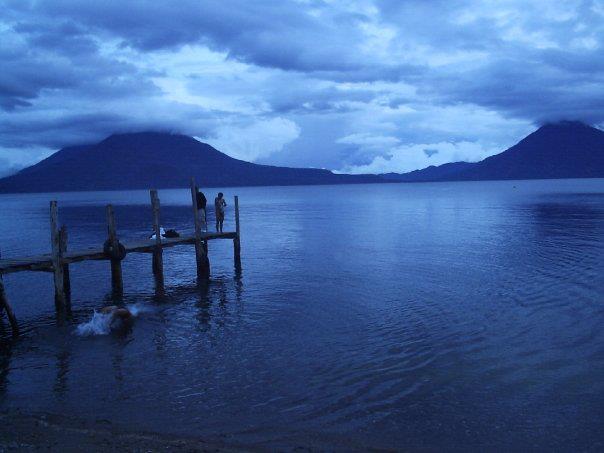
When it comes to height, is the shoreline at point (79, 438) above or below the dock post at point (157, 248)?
below

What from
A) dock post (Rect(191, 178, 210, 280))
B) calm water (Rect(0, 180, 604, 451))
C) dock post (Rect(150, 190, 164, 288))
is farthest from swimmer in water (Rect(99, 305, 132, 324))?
Answer: dock post (Rect(191, 178, 210, 280))

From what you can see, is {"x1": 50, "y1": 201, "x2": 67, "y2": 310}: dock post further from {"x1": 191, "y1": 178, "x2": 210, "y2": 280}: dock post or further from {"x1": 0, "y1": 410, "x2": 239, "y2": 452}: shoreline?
{"x1": 0, "y1": 410, "x2": 239, "y2": 452}: shoreline

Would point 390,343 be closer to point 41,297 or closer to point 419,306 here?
point 419,306

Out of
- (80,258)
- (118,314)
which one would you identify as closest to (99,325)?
(118,314)

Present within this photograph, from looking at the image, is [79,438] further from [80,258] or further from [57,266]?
[80,258]

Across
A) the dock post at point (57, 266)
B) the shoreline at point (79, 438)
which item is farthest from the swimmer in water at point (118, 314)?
the shoreline at point (79, 438)

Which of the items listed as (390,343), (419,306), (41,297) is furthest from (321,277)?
(41,297)

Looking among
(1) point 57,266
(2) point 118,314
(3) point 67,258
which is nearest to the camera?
(2) point 118,314

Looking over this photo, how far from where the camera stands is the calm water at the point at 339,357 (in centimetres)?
1006

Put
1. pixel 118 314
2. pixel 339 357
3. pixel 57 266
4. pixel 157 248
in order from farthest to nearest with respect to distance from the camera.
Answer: pixel 157 248 → pixel 57 266 → pixel 118 314 → pixel 339 357

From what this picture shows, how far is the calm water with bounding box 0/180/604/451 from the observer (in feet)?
33.0

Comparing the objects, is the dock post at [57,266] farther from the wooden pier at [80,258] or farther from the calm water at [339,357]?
the calm water at [339,357]

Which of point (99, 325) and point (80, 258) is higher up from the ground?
point (80, 258)

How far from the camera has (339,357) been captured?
1376 cm
